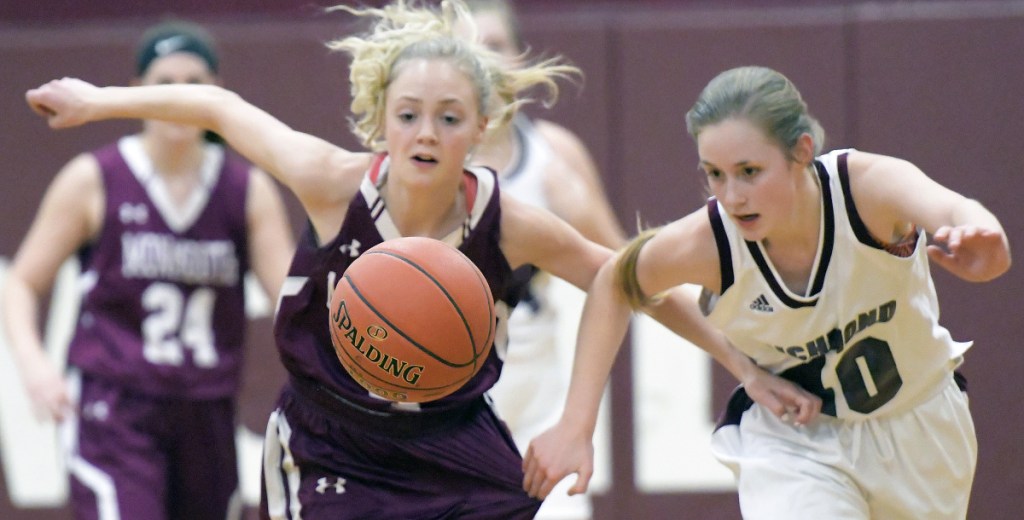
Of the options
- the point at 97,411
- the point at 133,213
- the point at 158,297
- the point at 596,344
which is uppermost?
the point at 133,213

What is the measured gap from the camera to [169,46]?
5.14 metres

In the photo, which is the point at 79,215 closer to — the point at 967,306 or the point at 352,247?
the point at 352,247

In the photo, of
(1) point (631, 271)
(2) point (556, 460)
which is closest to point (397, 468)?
(2) point (556, 460)

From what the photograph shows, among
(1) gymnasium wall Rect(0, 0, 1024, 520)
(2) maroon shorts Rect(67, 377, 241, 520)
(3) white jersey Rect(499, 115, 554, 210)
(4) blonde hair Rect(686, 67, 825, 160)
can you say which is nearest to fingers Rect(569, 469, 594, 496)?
(4) blonde hair Rect(686, 67, 825, 160)

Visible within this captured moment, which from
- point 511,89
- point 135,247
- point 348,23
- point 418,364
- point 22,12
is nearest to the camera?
point 418,364

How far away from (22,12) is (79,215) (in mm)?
2731

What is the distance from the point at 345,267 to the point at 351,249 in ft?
0.15

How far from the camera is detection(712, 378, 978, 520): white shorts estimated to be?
3609 mm

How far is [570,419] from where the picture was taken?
3686 mm

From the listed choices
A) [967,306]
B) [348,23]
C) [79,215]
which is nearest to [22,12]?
[348,23]

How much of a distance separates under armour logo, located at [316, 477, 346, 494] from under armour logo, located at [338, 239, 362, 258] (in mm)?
555

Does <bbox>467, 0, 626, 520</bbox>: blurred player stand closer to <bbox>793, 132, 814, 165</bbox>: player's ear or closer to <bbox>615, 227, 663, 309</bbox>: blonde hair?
<bbox>615, 227, 663, 309</bbox>: blonde hair

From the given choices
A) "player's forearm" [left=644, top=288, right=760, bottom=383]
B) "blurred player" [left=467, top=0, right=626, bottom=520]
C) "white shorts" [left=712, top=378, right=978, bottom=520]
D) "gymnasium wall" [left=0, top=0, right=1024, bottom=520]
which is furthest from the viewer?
"gymnasium wall" [left=0, top=0, right=1024, bottom=520]

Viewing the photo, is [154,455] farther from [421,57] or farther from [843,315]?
[843,315]
